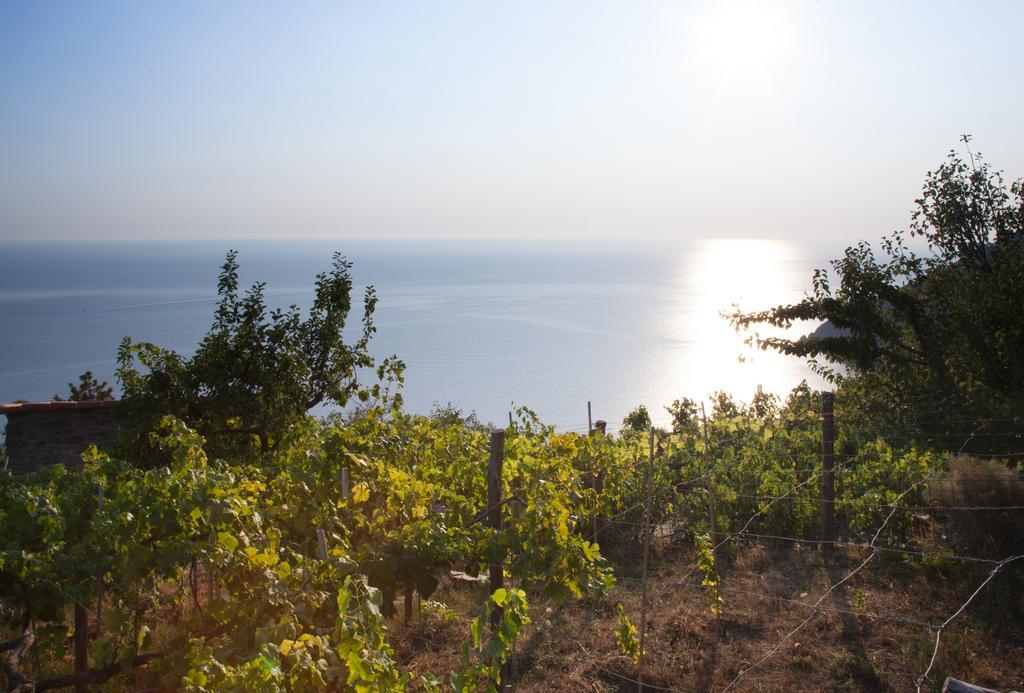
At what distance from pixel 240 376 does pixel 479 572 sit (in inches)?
190

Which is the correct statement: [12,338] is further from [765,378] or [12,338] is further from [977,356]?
[977,356]

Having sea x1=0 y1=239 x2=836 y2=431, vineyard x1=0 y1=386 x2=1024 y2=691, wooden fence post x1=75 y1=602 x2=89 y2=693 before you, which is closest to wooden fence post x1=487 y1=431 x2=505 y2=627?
vineyard x1=0 y1=386 x2=1024 y2=691

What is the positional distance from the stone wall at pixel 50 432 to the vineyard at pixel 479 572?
11.9 ft

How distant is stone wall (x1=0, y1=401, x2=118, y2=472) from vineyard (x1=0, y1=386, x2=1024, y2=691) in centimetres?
362

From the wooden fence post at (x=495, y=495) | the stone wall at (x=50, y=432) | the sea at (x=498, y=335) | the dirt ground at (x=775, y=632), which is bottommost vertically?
the sea at (x=498, y=335)

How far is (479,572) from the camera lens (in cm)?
645

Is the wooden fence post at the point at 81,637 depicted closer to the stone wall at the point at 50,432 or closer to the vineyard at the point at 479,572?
the vineyard at the point at 479,572

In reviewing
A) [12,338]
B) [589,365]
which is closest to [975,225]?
[589,365]

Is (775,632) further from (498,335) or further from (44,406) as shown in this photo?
(498,335)

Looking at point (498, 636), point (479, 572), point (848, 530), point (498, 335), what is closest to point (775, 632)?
point (479, 572)

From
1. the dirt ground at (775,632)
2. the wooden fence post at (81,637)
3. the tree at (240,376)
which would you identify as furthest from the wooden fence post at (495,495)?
the tree at (240,376)

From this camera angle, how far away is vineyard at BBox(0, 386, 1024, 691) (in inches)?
136

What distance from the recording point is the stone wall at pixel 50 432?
474 inches

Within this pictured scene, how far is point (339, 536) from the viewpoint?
4820 mm
